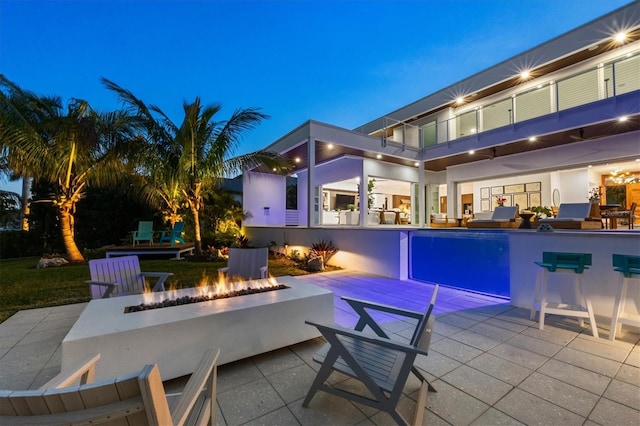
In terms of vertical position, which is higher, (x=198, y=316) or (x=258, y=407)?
(x=198, y=316)

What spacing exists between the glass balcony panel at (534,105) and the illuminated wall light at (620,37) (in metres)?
2.07

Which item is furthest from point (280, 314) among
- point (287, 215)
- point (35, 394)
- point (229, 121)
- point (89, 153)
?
point (287, 215)

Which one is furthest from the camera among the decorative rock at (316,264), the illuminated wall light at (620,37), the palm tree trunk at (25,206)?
the palm tree trunk at (25,206)

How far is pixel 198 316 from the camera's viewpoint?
243 cm

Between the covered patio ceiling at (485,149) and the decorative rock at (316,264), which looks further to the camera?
the covered patio ceiling at (485,149)

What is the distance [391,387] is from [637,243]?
13.1ft

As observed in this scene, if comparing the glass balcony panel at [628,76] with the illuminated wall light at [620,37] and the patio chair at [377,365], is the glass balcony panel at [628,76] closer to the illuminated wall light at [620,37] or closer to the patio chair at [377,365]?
the illuminated wall light at [620,37]

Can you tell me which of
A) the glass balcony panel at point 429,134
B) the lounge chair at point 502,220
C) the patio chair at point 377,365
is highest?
the glass balcony panel at point 429,134

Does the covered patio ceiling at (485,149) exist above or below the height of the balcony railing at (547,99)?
below

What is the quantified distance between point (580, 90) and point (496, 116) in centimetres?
257

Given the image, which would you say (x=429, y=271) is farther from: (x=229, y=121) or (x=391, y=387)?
(x=229, y=121)

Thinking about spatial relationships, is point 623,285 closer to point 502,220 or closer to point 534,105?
point 502,220

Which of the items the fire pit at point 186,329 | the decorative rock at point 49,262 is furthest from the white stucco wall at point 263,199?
the fire pit at point 186,329

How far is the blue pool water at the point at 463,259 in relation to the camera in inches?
205
